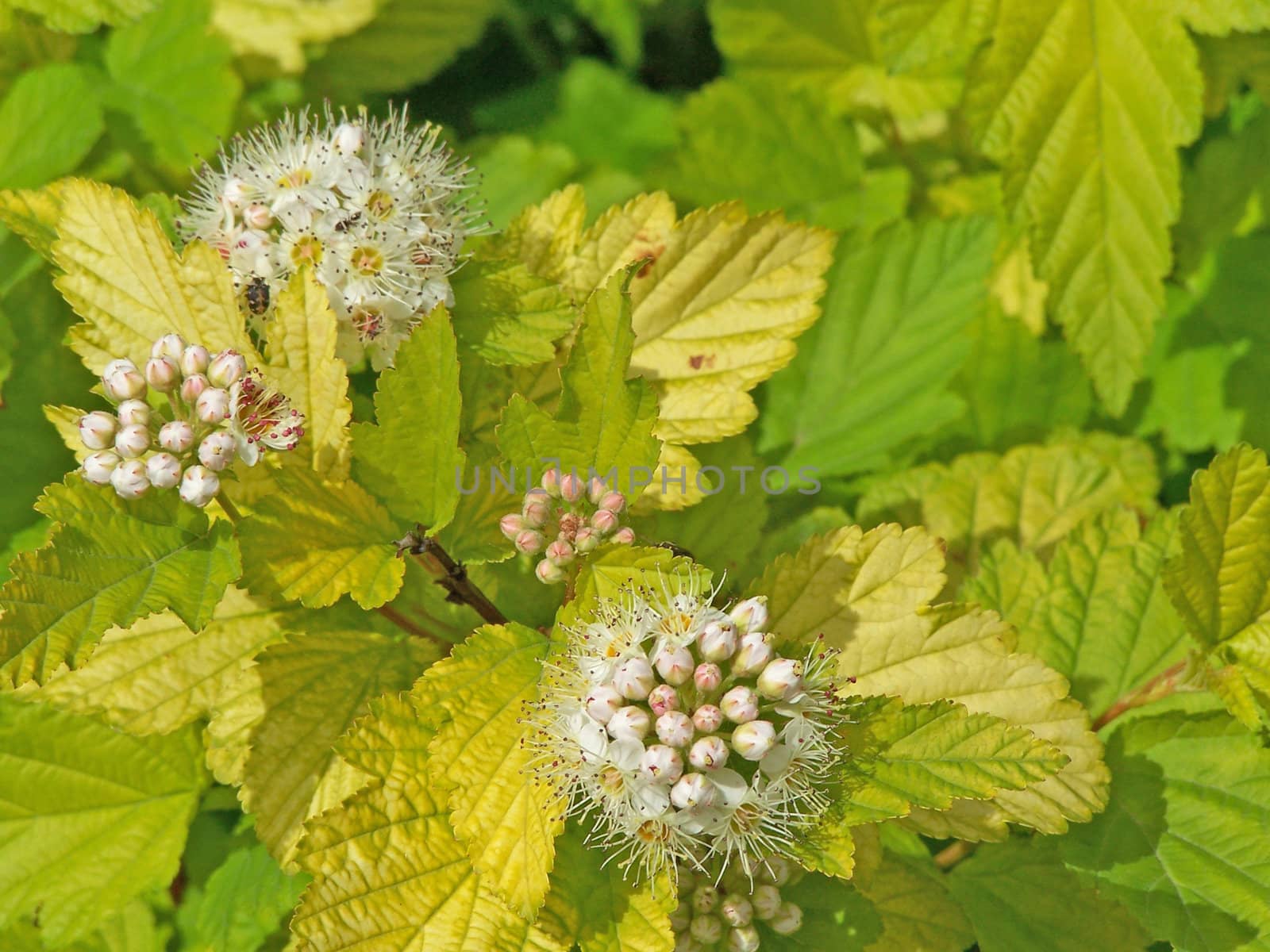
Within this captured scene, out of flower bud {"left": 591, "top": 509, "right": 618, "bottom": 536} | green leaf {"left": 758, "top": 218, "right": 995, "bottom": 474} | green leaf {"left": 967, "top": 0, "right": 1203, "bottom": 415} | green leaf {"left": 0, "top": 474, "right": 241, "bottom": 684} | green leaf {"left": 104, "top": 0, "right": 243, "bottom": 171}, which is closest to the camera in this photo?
green leaf {"left": 0, "top": 474, "right": 241, "bottom": 684}

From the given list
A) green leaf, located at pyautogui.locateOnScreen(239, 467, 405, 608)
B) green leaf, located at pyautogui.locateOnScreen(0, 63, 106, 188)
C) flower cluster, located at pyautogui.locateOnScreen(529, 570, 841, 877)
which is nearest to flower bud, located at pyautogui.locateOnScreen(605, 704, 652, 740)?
flower cluster, located at pyautogui.locateOnScreen(529, 570, 841, 877)

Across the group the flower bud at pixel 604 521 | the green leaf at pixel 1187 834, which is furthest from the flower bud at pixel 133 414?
the green leaf at pixel 1187 834

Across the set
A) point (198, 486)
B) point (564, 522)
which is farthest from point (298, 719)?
point (564, 522)

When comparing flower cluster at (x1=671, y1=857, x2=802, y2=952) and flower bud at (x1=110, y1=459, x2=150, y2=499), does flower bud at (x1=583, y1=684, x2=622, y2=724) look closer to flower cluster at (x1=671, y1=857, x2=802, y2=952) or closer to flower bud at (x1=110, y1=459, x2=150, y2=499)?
flower cluster at (x1=671, y1=857, x2=802, y2=952)

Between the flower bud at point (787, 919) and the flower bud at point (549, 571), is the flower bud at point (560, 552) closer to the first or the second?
the flower bud at point (549, 571)

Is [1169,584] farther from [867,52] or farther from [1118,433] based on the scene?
[867,52]

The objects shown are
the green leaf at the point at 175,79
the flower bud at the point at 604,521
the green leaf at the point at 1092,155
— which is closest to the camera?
the flower bud at the point at 604,521

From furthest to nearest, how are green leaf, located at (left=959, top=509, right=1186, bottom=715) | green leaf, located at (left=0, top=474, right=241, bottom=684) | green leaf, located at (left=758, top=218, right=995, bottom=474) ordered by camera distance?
green leaf, located at (left=758, top=218, right=995, bottom=474), green leaf, located at (left=959, top=509, right=1186, bottom=715), green leaf, located at (left=0, top=474, right=241, bottom=684)
